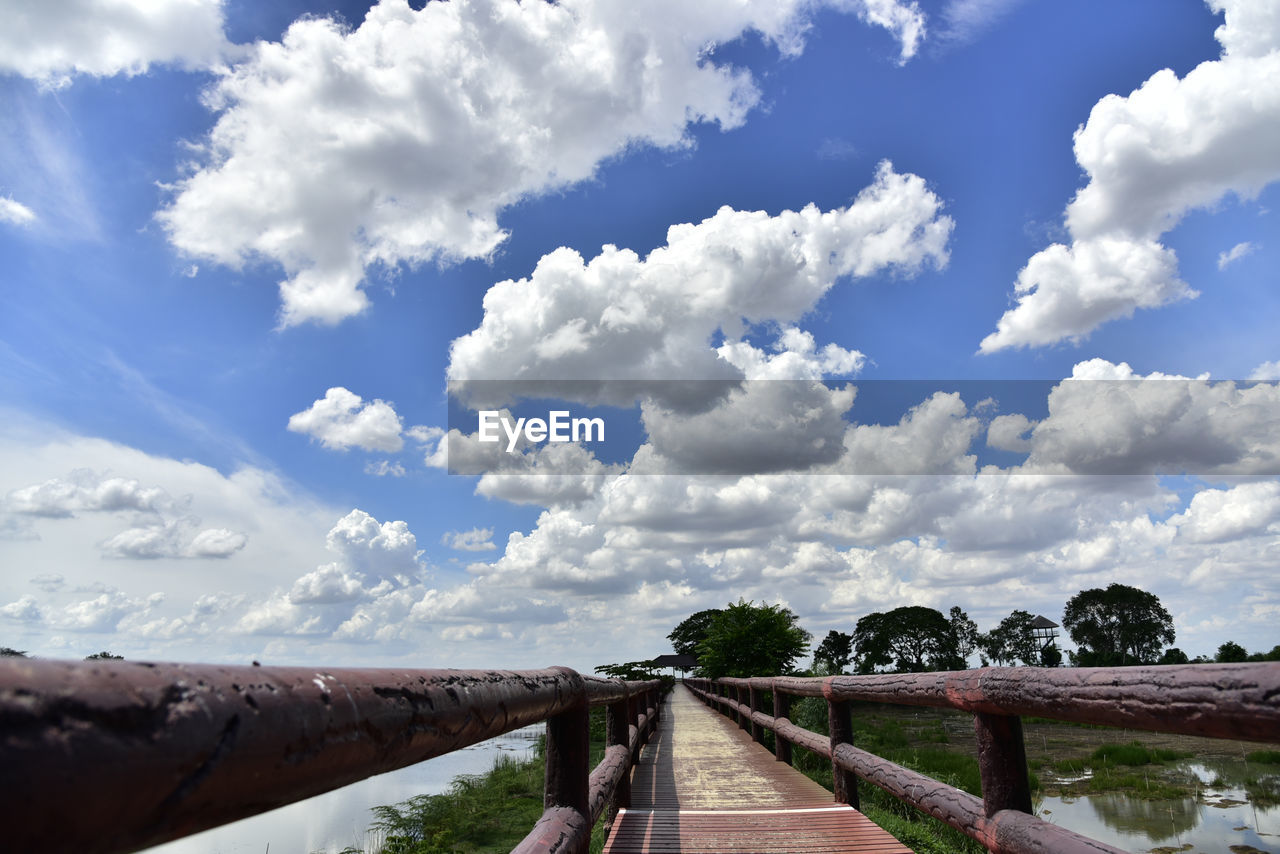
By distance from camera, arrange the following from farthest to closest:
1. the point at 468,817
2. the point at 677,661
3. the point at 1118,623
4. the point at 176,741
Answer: the point at 677,661 → the point at 1118,623 → the point at 468,817 → the point at 176,741

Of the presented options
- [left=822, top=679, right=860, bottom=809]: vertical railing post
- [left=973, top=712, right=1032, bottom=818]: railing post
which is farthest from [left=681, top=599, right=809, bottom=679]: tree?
[left=973, top=712, right=1032, bottom=818]: railing post

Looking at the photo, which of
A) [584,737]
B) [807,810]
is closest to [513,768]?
[807,810]

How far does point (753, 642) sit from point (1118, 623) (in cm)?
7677

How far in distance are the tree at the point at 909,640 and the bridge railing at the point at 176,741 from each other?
85188 millimetres

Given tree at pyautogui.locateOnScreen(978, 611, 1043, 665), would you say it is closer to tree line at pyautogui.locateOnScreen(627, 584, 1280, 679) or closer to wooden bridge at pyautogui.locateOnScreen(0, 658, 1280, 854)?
tree line at pyautogui.locateOnScreen(627, 584, 1280, 679)

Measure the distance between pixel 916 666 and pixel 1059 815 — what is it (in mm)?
73340

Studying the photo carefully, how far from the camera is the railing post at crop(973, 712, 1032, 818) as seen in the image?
7.42ft

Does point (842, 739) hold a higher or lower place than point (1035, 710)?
lower

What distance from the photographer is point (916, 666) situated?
8056 centimetres

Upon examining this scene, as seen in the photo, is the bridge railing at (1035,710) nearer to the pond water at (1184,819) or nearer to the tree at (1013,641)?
the pond water at (1184,819)

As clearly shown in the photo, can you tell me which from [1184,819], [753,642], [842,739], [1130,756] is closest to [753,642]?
[753,642]

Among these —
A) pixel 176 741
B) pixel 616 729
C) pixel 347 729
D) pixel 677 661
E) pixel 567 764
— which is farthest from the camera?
pixel 677 661

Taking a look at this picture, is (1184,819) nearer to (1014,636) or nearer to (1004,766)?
(1004,766)

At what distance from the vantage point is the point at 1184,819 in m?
13.6
